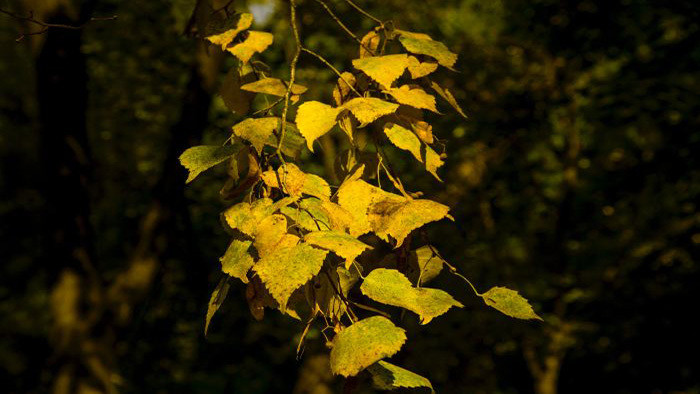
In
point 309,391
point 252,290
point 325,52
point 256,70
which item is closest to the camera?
point 252,290

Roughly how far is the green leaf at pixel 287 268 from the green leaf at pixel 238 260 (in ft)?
0.34

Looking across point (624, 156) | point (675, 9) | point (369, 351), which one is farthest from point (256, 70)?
point (624, 156)

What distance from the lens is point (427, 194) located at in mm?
7211

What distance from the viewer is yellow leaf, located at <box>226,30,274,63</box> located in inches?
66.6

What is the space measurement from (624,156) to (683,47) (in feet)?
11.2

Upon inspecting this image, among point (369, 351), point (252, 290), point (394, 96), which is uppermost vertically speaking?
point (394, 96)

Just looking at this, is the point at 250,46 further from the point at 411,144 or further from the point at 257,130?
the point at 411,144

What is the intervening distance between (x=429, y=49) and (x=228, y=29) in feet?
1.61

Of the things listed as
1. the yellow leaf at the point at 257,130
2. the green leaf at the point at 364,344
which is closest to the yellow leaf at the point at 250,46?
the yellow leaf at the point at 257,130

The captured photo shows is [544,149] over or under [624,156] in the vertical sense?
under

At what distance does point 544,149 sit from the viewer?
12.3 m

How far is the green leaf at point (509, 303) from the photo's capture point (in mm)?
1392

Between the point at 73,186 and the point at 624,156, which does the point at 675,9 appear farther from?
the point at 73,186

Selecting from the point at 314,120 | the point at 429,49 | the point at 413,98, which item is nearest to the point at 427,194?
the point at 429,49
